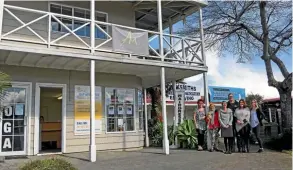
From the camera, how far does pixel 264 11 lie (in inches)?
490

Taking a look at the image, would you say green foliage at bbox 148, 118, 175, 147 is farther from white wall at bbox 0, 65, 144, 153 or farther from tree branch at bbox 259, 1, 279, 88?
tree branch at bbox 259, 1, 279, 88

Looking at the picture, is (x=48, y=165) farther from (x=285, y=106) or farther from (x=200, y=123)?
(x=285, y=106)

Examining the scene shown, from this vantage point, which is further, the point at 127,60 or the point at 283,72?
the point at 283,72

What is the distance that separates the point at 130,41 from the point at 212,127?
397 cm

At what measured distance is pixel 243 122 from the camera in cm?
1007

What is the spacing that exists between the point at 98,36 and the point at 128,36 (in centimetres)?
197

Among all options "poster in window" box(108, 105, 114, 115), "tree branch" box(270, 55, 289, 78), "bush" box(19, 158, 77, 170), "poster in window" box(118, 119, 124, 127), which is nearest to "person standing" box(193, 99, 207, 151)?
"poster in window" box(118, 119, 124, 127)

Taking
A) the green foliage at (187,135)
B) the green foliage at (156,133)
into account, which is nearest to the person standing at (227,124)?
the green foliage at (187,135)

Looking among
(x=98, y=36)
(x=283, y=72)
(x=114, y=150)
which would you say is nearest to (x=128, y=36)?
(x=98, y=36)

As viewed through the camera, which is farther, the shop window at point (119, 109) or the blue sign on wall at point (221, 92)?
the blue sign on wall at point (221, 92)

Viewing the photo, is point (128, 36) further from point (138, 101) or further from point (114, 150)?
point (114, 150)

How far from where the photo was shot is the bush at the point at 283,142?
10565 mm

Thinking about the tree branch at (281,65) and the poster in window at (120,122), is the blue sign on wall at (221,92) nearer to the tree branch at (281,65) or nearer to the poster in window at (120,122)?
the tree branch at (281,65)

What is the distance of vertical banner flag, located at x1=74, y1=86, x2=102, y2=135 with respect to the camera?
10.8 m
